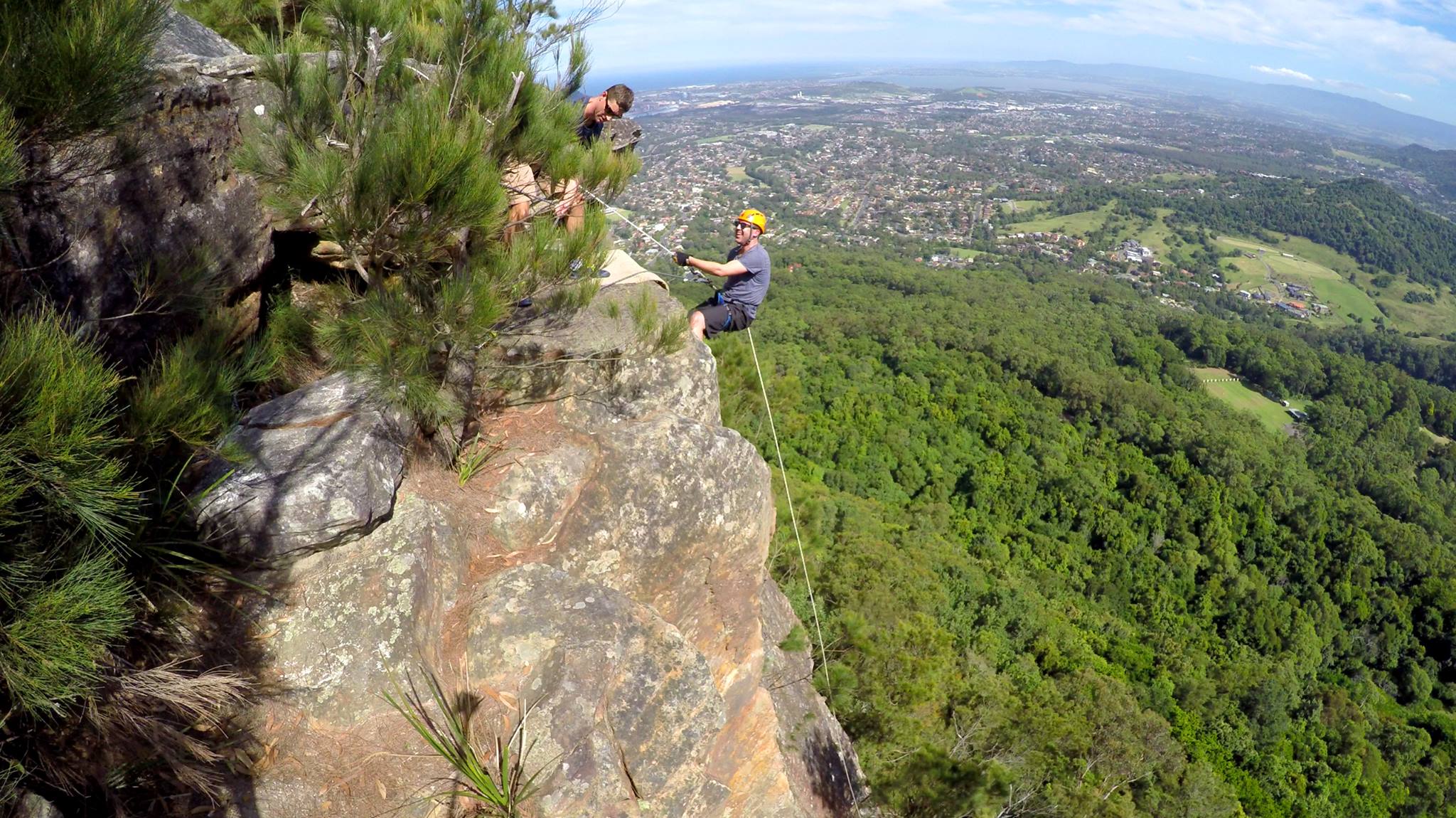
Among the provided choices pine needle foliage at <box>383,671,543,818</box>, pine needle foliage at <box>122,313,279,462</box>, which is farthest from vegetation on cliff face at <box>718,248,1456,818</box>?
pine needle foliage at <box>122,313,279,462</box>

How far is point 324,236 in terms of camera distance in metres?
3.14

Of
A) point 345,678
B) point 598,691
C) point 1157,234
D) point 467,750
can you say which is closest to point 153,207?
point 345,678

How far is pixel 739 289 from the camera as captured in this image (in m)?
5.89

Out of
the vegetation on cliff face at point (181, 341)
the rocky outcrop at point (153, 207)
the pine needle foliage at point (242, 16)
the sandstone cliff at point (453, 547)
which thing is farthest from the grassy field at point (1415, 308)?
the rocky outcrop at point (153, 207)

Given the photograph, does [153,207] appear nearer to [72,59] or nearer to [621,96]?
[72,59]

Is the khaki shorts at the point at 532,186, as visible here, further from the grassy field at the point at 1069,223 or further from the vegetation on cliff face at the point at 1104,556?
the grassy field at the point at 1069,223

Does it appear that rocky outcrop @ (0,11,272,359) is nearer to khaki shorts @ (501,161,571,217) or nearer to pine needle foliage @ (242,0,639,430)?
pine needle foliage @ (242,0,639,430)

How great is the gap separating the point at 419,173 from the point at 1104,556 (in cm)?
3283

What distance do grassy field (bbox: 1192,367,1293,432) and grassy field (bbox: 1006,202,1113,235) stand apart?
107 ft

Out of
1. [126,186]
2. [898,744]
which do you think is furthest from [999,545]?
[126,186]

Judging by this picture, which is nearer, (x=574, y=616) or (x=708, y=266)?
(x=574, y=616)

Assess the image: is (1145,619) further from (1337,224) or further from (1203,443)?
(1337,224)

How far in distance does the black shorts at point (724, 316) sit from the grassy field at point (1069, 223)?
77.7m

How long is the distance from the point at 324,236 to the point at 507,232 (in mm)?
1197
